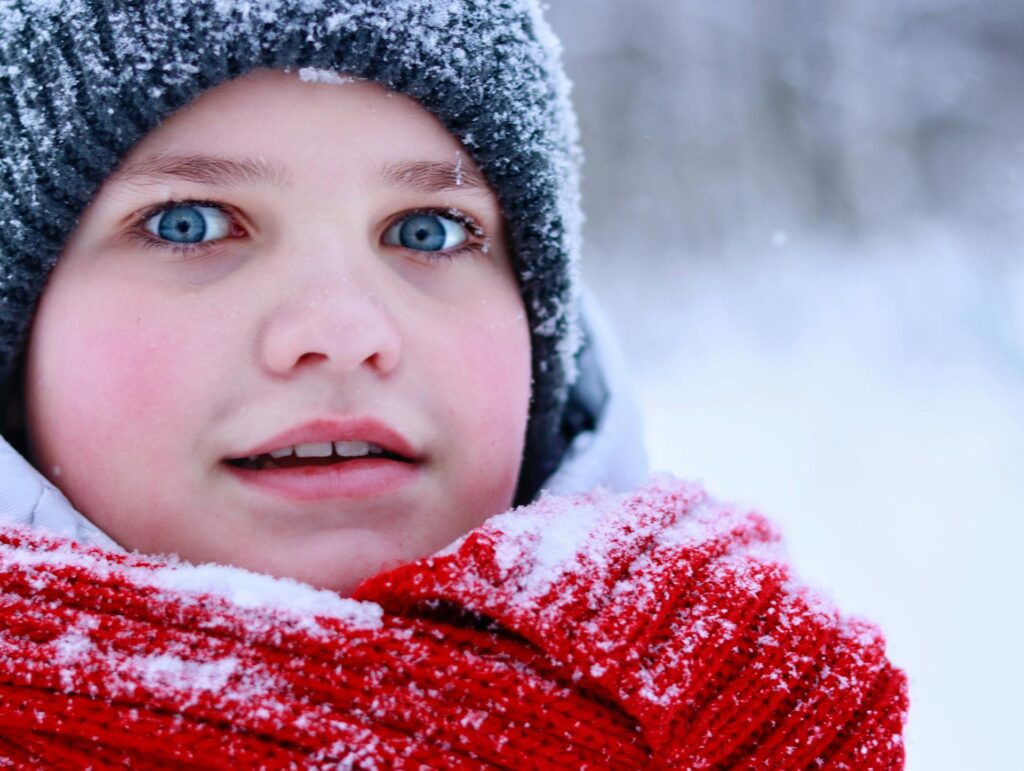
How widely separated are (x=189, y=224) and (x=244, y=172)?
9 cm


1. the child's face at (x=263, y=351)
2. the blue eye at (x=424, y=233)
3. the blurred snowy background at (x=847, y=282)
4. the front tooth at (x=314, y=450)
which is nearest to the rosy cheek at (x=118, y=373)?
the child's face at (x=263, y=351)

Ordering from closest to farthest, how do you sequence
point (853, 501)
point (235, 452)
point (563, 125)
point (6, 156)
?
point (235, 452), point (6, 156), point (563, 125), point (853, 501)

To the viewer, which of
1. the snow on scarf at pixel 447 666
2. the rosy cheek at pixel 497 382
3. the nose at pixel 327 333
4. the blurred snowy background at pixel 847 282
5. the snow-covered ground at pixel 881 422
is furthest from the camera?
the blurred snowy background at pixel 847 282

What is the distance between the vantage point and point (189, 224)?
3.03 feet

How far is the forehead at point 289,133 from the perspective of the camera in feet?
2.89

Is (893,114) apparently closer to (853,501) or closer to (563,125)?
(853,501)

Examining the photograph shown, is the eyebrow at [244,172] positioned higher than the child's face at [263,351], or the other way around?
the eyebrow at [244,172]

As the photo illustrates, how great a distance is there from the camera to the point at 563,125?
1.21 m

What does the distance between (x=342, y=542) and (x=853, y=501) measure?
196 cm

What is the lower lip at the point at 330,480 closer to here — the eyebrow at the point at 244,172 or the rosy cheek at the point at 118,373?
the rosy cheek at the point at 118,373

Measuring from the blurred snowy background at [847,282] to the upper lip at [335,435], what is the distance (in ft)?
3.37

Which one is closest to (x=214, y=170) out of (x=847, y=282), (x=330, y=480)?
(x=330, y=480)

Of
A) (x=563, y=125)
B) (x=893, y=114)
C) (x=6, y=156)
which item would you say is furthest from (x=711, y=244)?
(x=6, y=156)

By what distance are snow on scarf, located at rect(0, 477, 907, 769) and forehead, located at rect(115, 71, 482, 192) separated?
1.11 ft
